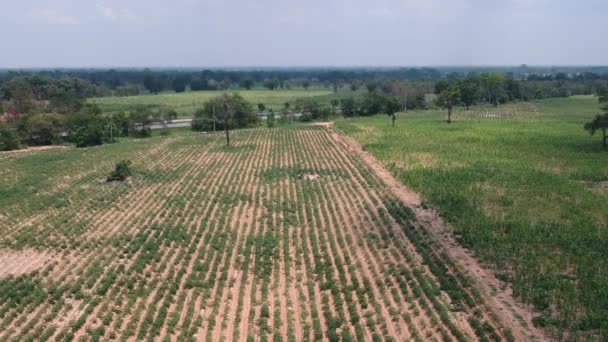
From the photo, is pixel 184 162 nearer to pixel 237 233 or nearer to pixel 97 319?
pixel 237 233

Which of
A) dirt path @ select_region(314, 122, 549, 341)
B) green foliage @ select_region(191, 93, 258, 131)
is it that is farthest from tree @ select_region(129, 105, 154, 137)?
dirt path @ select_region(314, 122, 549, 341)

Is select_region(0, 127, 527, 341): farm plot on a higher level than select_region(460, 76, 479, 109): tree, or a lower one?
lower

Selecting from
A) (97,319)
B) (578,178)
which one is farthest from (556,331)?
(578,178)

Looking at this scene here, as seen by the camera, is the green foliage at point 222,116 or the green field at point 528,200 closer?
the green field at point 528,200

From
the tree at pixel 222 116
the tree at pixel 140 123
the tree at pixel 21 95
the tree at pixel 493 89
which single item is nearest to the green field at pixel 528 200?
the tree at pixel 222 116

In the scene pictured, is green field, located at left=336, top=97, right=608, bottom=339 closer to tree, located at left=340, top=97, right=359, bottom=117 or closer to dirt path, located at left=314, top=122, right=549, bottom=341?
dirt path, located at left=314, top=122, right=549, bottom=341

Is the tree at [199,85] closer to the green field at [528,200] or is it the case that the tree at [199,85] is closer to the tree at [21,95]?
the tree at [21,95]
